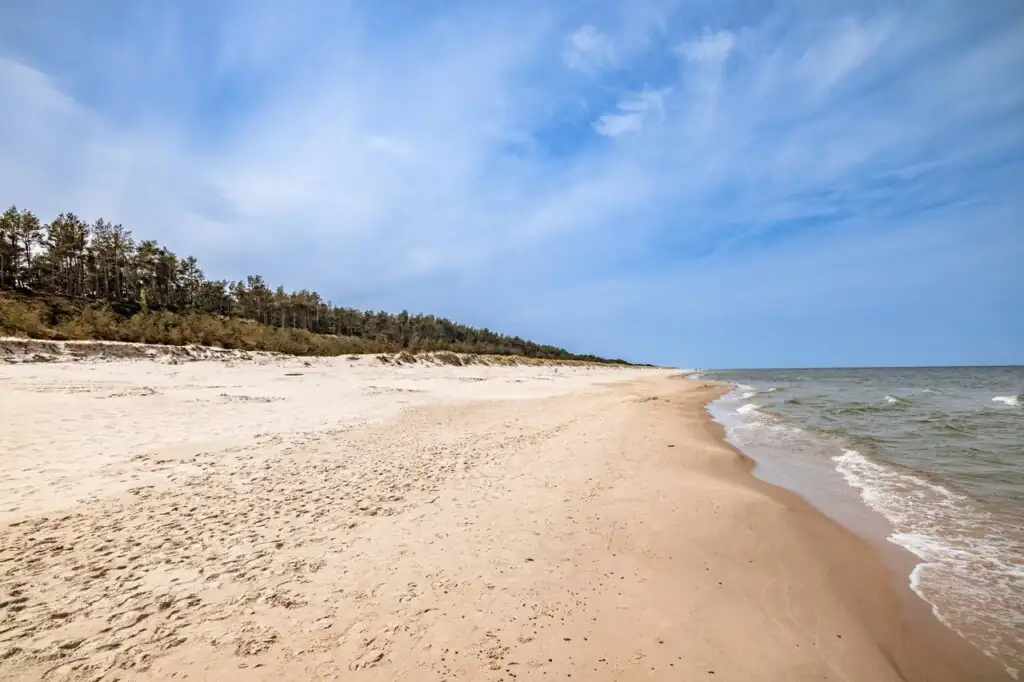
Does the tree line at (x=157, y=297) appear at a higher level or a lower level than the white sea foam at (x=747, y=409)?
higher

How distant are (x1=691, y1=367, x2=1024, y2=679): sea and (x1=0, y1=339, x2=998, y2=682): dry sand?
A: 0.57 m

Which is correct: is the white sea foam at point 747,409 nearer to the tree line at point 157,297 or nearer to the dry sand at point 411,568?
the dry sand at point 411,568

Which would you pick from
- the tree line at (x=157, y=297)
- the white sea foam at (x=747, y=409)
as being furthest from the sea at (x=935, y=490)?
the tree line at (x=157, y=297)

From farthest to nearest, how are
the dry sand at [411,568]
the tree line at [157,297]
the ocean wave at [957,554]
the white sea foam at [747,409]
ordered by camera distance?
the tree line at [157,297] → the white sea foam at [747,409] → the ocean wave at [957,554] → the dry sand at [411,568]

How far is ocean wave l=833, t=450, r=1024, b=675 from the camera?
438 cm

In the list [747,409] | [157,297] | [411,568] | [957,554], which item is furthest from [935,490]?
[157,297]

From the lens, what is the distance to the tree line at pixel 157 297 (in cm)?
3039

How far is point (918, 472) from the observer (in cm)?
1020

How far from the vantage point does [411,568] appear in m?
4.49

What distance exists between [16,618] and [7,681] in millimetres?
854

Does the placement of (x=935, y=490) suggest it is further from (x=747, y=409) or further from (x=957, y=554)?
(x=747, y=409)

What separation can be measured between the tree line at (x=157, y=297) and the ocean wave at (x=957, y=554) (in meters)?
32.2

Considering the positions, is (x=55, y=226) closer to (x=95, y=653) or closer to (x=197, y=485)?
(x=197, y=485)

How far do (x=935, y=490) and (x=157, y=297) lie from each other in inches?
2996
